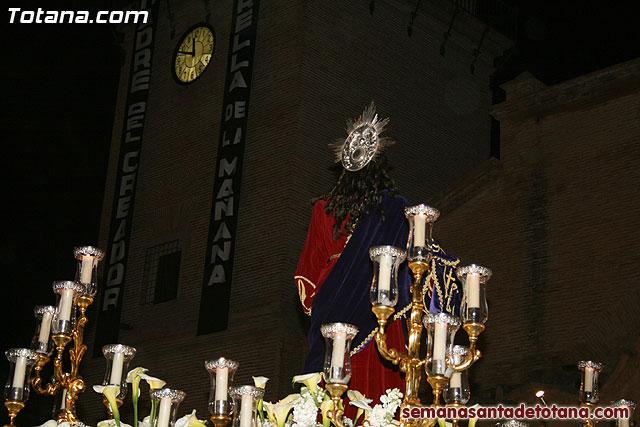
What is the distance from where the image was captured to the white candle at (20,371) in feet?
20.5

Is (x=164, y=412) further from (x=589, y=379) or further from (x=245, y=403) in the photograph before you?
(x=589, y=379)

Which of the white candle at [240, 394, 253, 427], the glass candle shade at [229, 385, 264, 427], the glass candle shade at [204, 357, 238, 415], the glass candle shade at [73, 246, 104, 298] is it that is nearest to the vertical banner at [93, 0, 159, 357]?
the glass candle shade at [73, 246, 104, 298]

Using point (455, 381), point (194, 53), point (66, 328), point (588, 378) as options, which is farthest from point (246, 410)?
point (194, 53)

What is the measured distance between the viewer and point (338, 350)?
5.19m

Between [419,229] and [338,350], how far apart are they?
906 mm

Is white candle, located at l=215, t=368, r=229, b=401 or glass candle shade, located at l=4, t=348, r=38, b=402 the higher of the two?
glass candle shade, located at l=4, t=348, r=38, b=402

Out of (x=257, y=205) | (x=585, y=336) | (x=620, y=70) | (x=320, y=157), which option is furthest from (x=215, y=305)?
(x=620, y=70)

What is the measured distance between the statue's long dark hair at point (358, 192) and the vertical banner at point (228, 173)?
9.64 meters

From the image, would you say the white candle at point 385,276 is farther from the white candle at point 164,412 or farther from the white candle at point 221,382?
the white candle at point 164,412

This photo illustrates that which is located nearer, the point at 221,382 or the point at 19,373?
the point at 221,382

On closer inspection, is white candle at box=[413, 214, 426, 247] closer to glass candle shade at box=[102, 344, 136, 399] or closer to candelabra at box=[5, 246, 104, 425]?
glass candle shade at box=[102, 344, 136, 399]

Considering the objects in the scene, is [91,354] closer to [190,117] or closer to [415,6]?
[190,117]

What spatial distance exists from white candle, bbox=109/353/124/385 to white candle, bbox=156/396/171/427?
2.82 feet

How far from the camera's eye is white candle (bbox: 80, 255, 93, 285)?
6754 mm
